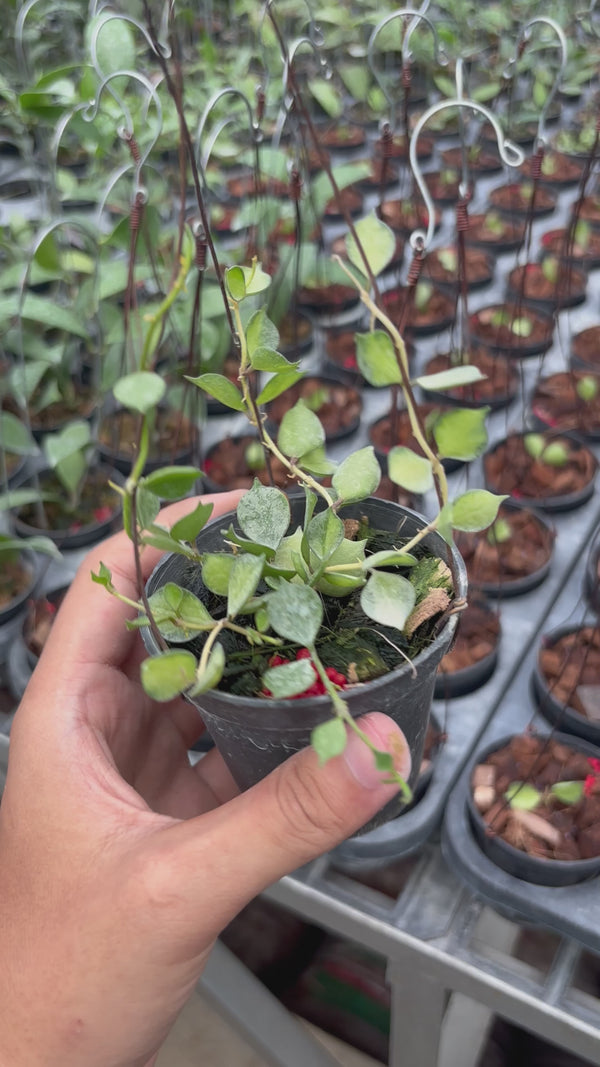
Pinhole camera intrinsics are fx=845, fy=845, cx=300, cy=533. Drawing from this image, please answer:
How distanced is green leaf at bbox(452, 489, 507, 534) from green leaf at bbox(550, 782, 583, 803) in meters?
0.34

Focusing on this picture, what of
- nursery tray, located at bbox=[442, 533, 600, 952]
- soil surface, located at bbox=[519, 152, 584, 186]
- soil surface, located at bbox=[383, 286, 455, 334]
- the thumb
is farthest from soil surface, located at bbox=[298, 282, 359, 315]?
the thumb

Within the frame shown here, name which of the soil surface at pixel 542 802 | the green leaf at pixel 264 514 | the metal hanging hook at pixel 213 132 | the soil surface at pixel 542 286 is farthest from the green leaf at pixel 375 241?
the soil surface at pixel 542 286

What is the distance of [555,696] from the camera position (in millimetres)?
706

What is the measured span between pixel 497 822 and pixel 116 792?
0.31 m

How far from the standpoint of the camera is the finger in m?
0.53

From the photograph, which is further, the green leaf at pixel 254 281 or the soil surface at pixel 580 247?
the soil surface at pixel 580 247

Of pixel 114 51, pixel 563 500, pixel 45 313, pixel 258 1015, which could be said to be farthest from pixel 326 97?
pixel 258 1015

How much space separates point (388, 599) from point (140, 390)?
0.52 ft

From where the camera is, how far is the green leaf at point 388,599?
37 centimetres

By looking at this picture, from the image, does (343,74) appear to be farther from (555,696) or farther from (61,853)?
(61,853)

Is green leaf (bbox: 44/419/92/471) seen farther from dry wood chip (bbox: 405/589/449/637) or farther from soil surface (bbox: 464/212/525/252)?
soil surface (bbox: 464/212/525/252)

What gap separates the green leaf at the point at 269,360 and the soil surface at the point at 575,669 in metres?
0.42

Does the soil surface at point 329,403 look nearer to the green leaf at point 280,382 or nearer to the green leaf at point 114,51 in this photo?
the green leaf at point 114,51

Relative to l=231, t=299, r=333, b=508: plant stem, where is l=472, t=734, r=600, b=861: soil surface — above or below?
below
